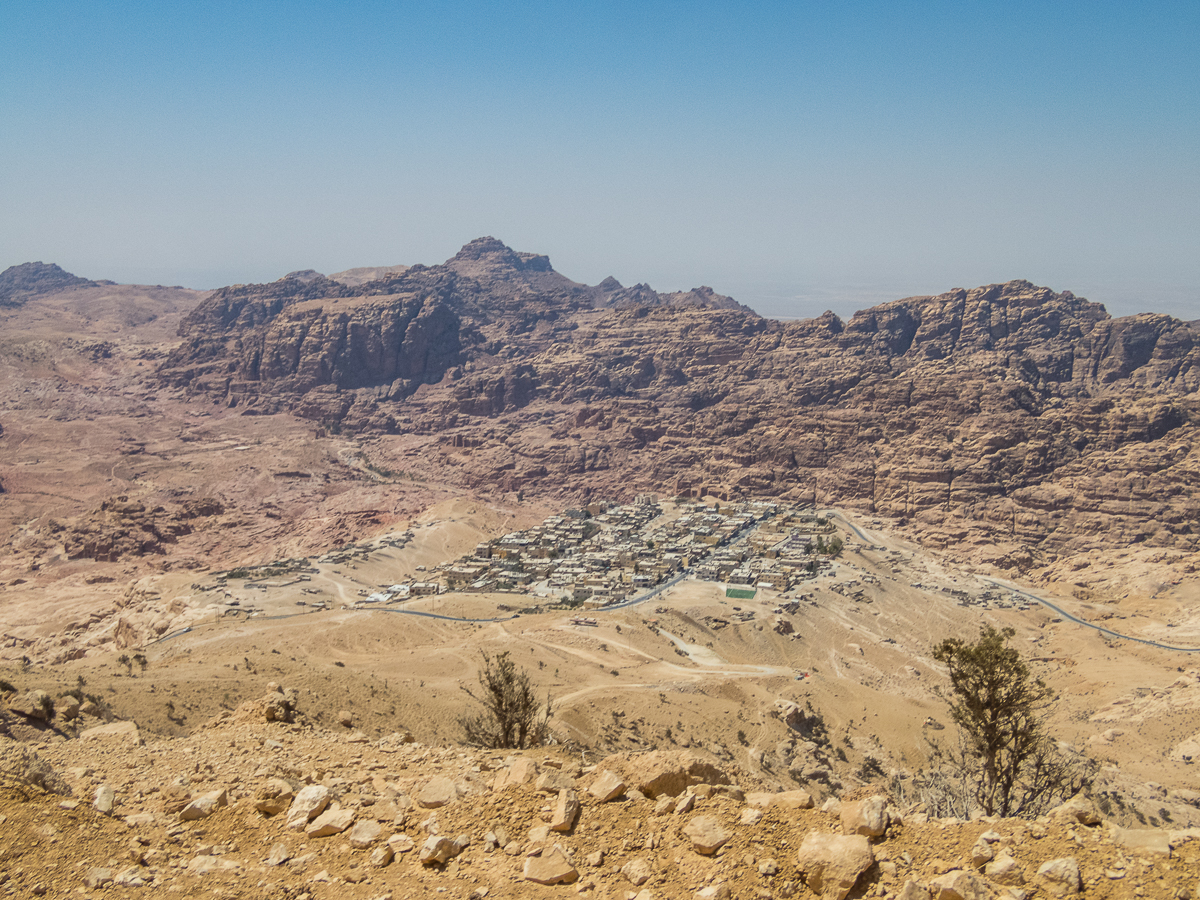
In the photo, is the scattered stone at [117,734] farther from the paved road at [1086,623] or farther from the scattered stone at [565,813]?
the paved road at [1086,623]

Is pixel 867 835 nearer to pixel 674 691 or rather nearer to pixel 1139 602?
pixel 674 691

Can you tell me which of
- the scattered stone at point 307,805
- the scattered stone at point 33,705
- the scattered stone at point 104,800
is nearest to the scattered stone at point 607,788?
the scattered stone at point 307,805

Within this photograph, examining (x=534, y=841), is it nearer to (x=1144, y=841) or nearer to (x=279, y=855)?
(x=279, y=855)

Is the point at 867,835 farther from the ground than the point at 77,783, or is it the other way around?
the point at 867,835

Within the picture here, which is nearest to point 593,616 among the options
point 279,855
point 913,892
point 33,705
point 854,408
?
point 33,705

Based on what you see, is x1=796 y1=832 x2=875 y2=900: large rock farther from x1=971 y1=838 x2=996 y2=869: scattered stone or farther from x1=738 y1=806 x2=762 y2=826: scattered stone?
x1=971 y1=838 x2=996 y2=869: scattered stone

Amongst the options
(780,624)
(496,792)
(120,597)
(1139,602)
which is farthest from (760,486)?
(496,792)
